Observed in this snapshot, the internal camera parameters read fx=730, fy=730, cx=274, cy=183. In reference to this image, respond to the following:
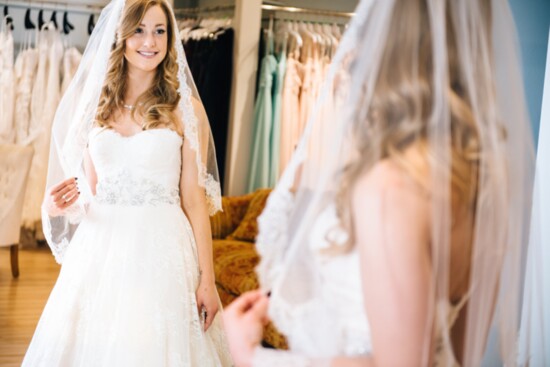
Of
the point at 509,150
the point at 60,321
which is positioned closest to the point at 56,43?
the point at 60,321

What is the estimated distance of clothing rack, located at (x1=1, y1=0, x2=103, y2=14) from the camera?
285 inches

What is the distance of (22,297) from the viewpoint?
204 inches

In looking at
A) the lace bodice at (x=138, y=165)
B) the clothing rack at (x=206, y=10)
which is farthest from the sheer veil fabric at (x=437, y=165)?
the clothing rack at (x=206, y=10)

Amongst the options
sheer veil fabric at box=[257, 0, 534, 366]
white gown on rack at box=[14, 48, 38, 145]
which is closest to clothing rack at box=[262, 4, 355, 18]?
white gown on rack at box=[14, 48, 38, 145]

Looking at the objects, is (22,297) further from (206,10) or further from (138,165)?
(138,165)

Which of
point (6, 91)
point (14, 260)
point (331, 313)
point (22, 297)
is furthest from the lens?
point (6, 91)

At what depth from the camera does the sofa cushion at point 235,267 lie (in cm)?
421

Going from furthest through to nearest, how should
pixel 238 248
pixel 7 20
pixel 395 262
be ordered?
1. pixel 7 20
2. pixel 238 248
3. pixel 395 262

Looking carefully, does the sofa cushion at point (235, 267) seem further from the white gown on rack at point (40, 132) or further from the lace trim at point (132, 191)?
the white gown on rack at point (40, 132)

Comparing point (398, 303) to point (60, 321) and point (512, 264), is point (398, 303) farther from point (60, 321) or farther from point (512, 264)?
point (60, 321)

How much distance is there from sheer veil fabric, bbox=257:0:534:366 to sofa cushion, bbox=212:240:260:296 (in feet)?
9.20

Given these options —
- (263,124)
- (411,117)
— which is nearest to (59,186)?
(411,117)

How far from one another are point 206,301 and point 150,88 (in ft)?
2.56

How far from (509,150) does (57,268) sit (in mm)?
5436
